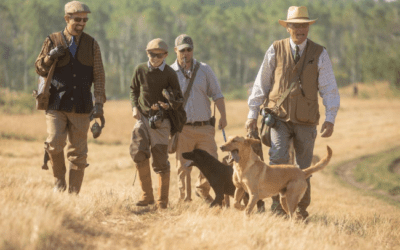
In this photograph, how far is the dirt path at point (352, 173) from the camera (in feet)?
57.6

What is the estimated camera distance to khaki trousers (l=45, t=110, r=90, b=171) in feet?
23.7

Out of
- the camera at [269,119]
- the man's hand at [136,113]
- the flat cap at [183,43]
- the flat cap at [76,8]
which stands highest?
the flat cap at [76,8]

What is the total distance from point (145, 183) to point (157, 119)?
0.89 m

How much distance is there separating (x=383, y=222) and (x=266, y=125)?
2210 mm

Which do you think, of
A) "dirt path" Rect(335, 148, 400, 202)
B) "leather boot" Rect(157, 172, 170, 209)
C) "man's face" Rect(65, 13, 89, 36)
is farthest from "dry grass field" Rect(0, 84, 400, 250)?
"dirt path" Rect(335, 148, 400, 202)

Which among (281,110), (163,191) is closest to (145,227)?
(163,191)

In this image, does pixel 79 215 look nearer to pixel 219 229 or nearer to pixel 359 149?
pixel 219 229

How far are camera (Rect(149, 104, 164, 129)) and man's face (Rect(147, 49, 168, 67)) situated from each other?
54 centimetres

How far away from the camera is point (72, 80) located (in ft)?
23.9

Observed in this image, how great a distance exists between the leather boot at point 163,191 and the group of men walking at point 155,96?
0.01 metres

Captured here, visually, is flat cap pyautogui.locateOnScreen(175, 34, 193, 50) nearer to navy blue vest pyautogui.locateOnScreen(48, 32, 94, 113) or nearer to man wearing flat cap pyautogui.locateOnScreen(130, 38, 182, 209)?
man wearing flat cap pyautogui.locateOnScreen(130, 38, 182, 209)

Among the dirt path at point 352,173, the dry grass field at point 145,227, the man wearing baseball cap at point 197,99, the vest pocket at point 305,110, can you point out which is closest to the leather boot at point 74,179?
the dry grass field at point 145,227

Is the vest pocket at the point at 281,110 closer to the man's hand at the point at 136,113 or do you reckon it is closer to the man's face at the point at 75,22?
the man's hand at the point at 136,113

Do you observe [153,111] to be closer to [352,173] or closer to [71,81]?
[71,81]
